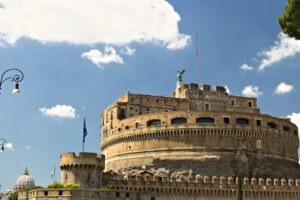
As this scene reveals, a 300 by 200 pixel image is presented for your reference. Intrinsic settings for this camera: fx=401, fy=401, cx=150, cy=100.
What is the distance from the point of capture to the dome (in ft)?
490

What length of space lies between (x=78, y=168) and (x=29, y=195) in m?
7.83

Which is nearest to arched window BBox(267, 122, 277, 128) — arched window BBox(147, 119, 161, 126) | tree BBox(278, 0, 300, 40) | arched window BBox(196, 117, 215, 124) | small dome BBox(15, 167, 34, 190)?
arched window BBox(196, 117, 215, 124)

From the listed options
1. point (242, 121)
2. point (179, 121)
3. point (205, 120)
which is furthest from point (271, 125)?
point (179, 121)

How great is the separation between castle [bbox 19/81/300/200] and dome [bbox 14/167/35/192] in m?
77.5

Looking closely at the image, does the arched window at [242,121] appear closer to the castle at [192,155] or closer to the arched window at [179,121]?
the castle at [192,155]

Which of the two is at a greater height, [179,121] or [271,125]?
[179,121]

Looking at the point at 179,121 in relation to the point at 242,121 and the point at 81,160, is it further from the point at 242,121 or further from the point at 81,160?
the point at 81,160

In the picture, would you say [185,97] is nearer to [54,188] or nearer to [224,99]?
[224,99]

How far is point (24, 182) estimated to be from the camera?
152 meters

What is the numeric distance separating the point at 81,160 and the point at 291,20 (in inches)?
1397

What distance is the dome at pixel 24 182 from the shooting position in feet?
490

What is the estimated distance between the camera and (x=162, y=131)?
7325 centimetres

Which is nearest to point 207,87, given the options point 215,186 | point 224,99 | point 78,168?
point 224,99

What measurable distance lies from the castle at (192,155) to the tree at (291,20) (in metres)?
34.1
